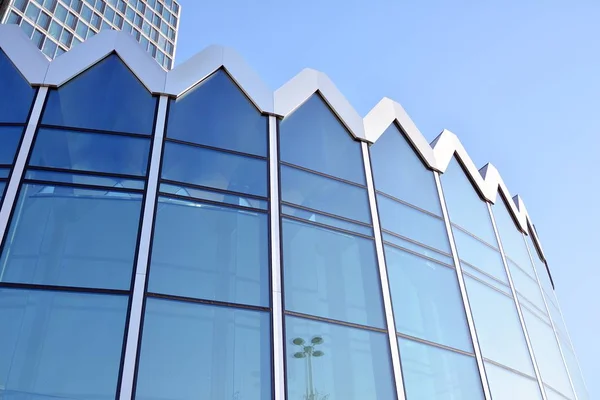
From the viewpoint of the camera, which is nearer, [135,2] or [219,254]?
[219,254]

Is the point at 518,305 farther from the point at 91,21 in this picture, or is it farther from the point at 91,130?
the point at 91,21

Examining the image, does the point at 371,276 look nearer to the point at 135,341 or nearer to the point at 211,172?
the point at 211,172

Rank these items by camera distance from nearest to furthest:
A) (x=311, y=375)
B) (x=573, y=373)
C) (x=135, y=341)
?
(x=135, y=341) < (x=311, y=375) < (x=573, y=373)

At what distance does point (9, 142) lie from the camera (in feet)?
36.7

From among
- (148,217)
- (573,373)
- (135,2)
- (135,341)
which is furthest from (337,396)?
(135,2)

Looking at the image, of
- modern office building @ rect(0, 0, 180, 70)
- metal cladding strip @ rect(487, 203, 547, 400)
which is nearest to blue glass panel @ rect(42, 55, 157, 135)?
metal cladding strip @ rect(487, 203, 547, 400)

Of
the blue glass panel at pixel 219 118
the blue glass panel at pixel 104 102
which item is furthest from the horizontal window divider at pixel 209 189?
the blue glass panel at pixel 104 102

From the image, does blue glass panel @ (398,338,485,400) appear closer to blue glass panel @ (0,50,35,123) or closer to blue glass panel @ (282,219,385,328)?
blue glass panel @ (282,219,385,328)

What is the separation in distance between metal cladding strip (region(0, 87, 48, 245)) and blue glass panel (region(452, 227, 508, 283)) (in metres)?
10.7

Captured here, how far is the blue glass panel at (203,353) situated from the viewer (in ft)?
29.7

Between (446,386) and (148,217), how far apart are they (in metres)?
7.23

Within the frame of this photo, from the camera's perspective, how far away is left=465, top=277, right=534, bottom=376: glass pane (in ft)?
44.9

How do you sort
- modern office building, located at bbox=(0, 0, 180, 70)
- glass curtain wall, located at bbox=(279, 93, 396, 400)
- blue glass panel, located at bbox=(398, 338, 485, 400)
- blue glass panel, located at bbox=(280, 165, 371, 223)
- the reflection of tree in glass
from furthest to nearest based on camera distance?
modern office building, located at bbox=(0, 0, 180, 70) → blue glass panel, located at bbox=(280, 165, 371, 223) → blue glass panel, located at bbox=(398, 338, 485, 400) → glass curtain wall, located at bbox=(279, 93, 396, 400) → the reflection of tree in glass

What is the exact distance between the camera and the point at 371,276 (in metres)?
12.1
